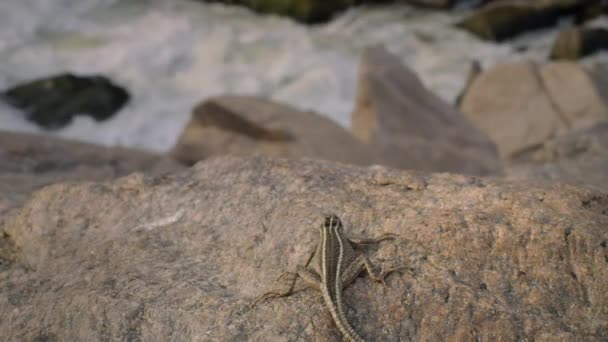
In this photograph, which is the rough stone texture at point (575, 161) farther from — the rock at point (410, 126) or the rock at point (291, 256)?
the rock at point (291, 256)

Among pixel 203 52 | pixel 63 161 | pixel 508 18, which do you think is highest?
pixel 63 161

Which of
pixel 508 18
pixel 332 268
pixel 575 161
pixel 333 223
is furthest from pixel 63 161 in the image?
pixel 508 18

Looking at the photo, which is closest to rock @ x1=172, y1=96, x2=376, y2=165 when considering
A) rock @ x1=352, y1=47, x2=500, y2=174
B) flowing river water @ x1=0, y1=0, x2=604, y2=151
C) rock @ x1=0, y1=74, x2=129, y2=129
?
rock @ x1=352, y1=47, x2=500, y2=174

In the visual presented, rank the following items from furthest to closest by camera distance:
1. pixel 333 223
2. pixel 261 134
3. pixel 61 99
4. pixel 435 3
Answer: pixel 435 3
pixel 61 99
pixel 261 134
pixel 333 223

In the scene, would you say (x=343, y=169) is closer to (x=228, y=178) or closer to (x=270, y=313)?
(x=228, y=178)

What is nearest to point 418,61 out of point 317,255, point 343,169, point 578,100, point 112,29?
point 578,100

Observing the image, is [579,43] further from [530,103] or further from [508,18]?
[530,103]

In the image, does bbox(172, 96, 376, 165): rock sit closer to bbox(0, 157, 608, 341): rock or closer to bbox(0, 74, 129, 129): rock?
bbox(0, 157, 608, 341): rock
